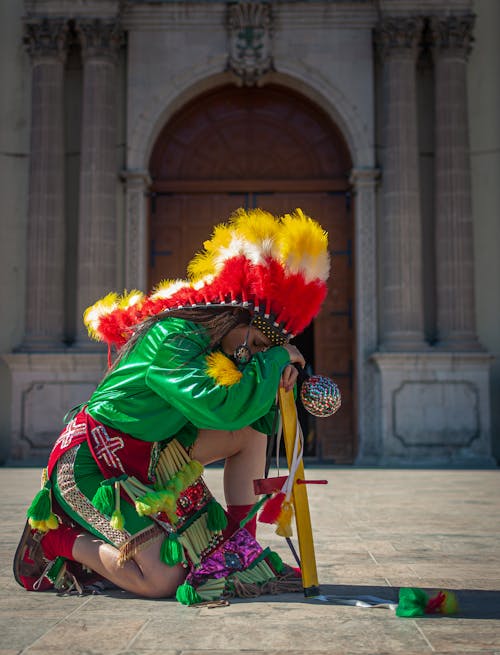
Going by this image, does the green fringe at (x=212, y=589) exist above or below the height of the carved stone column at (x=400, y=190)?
below

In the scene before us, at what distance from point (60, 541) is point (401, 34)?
11.1 meters

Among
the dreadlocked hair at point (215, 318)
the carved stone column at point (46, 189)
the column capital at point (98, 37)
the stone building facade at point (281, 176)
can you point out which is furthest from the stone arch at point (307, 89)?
the dreadlocked hair at point (215, 318)

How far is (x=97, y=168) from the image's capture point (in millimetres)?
12648

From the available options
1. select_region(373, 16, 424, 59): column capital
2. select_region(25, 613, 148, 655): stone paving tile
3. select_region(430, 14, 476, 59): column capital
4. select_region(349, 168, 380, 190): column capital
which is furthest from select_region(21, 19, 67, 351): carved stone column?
select_region(25, 613, 148, 655): stone paving tile

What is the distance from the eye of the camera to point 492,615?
2885 millimetres

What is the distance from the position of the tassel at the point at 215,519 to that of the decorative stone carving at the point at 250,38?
10638 millimetres

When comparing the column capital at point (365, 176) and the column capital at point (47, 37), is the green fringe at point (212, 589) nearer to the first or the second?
the column capital at point (365, 176)

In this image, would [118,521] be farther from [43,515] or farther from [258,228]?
[258,228]

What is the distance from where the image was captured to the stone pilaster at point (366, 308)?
12492 millimetres

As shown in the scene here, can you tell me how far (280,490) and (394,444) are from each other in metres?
8.94

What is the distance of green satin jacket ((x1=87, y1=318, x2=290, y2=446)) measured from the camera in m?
3.10

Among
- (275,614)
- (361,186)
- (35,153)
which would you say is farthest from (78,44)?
(275,614)

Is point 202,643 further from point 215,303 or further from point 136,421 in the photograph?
point 215,303

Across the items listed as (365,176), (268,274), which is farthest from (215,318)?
(365,176)
